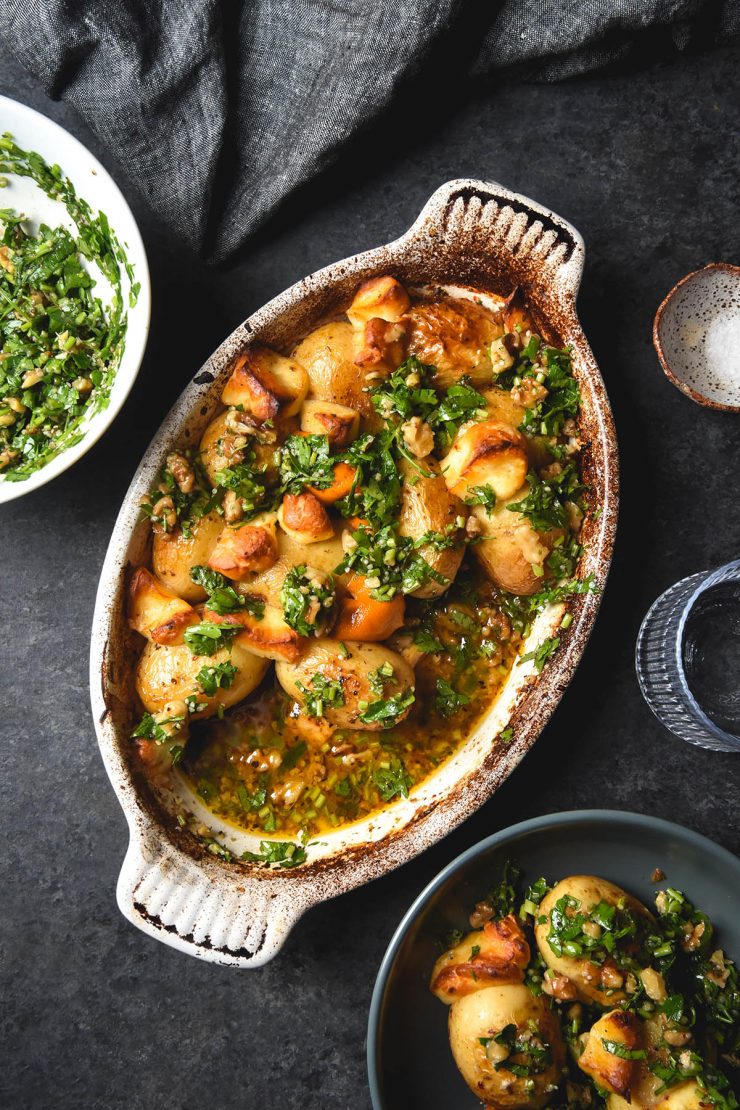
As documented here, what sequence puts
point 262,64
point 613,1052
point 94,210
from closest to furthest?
point 613,1052 → point 94,210 → point 262,64

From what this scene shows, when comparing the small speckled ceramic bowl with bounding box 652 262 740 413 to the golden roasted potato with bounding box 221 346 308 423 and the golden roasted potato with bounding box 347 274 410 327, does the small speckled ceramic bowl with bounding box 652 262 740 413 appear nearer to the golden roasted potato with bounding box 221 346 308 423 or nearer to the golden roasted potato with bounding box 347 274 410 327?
the golden roasted potato with bounding box 347 274 410 327

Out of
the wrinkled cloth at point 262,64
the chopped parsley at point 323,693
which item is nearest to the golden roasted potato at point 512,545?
the chopped parsley at point 323,693

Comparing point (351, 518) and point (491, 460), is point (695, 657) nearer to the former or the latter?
point (491, 460)

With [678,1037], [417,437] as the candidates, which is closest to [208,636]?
[417,437]

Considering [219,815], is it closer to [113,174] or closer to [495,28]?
[113,174]

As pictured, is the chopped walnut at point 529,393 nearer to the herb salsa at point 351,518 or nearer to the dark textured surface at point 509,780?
the herb salsa at point 351,518

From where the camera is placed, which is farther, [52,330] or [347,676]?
[52,330]

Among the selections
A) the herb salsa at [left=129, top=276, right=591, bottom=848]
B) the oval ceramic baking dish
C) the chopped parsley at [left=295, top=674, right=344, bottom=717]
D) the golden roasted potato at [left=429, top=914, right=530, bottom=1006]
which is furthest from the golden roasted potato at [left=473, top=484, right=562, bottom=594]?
the golden roasted potato at [left=429, top=914, right=530, bottom=1006]
